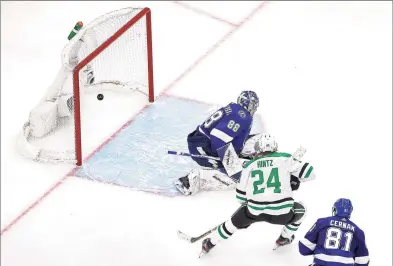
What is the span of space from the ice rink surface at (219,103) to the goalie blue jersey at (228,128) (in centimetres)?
47

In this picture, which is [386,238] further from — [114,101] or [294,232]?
[114,101]

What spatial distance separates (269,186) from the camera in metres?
5.58

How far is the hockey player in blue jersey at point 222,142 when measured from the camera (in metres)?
6.14

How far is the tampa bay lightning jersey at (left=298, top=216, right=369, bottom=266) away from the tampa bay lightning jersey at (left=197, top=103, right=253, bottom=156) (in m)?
0.98

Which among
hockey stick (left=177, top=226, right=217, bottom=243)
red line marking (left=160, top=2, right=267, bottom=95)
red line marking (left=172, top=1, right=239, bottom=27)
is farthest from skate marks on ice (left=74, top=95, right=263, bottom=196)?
red line marking (left=172, top=1, right=239, bottom=27)

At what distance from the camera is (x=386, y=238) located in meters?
6.15

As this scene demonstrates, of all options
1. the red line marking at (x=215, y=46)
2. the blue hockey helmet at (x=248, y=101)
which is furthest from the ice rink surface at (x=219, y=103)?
the blue hockey helmet at (x=248, y=101)

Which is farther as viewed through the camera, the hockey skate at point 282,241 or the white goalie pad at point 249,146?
the white goalie pad at point 249,146

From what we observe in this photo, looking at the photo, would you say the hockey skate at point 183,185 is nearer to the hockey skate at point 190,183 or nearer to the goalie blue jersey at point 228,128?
the hockey skate at point 190,183

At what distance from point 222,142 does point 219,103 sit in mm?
1337

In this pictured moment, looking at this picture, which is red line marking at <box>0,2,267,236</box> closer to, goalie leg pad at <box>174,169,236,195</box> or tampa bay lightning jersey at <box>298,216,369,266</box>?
goalie leg pad at <box>174,169,236,195</box>

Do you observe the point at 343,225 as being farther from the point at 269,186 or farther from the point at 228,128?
the point at 228,128

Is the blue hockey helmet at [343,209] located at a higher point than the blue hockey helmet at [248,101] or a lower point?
lower

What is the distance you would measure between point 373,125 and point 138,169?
1.74 meters
